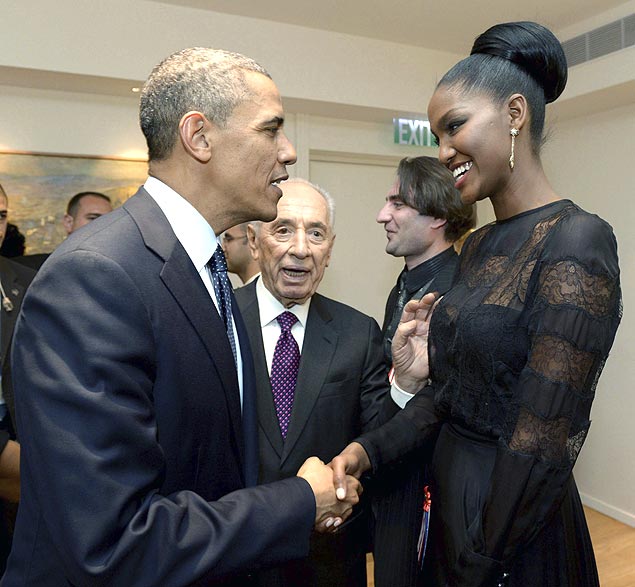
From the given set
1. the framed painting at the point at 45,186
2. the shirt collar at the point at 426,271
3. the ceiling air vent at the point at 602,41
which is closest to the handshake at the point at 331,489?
the shirt collar at the point at 426,271

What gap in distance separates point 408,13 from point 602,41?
4.22 ft

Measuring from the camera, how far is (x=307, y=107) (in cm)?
446

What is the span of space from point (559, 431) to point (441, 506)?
1.46 feet

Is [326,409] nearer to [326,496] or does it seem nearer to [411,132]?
[326,496]

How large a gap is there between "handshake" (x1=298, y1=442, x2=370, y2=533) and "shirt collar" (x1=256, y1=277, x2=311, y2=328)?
22.1 inches

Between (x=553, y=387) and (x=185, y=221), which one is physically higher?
(x=185, y=221)

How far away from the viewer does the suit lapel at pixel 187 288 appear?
1.04 m

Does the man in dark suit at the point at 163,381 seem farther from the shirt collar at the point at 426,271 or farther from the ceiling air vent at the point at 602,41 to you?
the ceiling air vent at the point at 602,41

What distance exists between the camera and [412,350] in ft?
6.07

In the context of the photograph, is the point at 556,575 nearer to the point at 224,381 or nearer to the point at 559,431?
the point at 559,431

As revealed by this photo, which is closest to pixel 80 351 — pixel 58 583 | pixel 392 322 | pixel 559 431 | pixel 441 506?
pixel 58 583

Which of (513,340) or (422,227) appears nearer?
(513,340)

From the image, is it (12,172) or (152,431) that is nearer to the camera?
(152,431)

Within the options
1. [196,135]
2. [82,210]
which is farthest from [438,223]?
[82,210]
